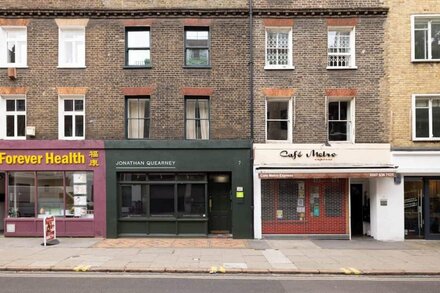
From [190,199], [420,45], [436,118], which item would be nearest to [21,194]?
[190,199]

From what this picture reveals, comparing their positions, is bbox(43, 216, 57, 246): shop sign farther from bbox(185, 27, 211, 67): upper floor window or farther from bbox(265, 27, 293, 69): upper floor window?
bbox(265, 27, 293, 69): upper floor window

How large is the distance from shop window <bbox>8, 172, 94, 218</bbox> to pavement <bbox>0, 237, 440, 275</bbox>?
1244mm

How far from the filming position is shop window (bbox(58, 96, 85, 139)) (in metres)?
16.2

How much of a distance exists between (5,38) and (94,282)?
38.6 ft

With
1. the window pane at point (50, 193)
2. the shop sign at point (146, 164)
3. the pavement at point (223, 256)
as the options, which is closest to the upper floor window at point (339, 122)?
the pavement at point (223, 256)

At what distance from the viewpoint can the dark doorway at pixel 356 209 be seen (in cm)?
1705

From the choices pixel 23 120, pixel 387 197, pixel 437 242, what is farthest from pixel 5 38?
pixel 437 242

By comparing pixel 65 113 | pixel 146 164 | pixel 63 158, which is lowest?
pixel 146 164

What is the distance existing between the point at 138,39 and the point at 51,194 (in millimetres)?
7140

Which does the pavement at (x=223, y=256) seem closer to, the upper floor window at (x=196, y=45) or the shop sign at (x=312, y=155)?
the shop sign at (x=312, y=155)

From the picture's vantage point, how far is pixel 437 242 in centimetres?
1544

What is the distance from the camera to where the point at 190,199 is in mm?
16125

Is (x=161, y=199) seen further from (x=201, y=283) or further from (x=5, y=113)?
(x=5, y=113)

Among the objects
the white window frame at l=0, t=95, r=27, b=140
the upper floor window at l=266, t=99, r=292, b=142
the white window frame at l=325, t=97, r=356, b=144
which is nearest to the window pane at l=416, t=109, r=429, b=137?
the white window frame at l=325, t=97, r=356, b=144
